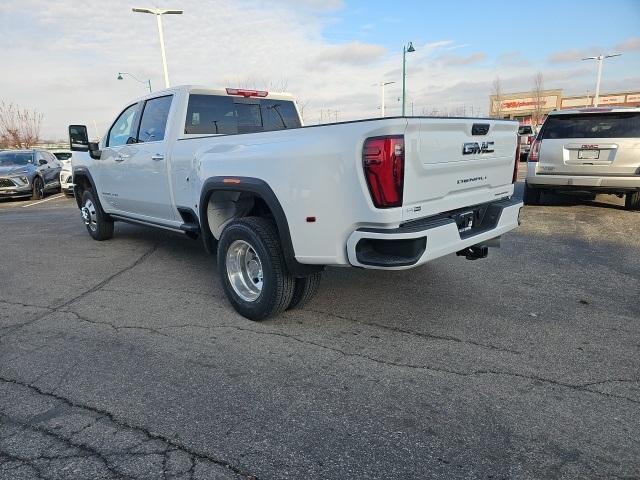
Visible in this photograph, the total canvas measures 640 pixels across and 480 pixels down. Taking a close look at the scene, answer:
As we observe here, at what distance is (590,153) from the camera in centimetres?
783

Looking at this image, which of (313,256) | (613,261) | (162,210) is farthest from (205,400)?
(613,261)

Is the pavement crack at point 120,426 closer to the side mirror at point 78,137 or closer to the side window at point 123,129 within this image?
the side window at point 123,129

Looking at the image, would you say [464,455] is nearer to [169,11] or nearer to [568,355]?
[568,355]

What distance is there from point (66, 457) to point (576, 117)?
345 inches

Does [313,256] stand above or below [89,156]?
below

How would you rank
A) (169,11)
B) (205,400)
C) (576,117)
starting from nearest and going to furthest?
(205,400), (576,117), (169,11)

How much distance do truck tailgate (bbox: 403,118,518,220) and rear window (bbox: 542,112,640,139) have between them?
15.5 feet

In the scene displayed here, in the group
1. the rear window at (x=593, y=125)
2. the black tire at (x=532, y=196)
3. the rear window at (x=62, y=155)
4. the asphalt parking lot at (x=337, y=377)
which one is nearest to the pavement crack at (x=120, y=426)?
the asphalt parking lot at (x=337, y=377)

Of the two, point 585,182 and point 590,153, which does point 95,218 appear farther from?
point 590,153

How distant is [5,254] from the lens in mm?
6883

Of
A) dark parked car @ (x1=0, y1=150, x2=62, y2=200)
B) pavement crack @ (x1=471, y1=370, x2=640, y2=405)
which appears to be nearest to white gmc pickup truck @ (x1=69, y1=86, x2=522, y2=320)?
pavement crack @ (x1=471, y1=370, x2=640, y2=405)

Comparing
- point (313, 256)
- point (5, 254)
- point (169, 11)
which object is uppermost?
point (169, 11)

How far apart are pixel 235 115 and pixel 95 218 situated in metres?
3.32

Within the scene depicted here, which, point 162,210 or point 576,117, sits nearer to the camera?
point 162,210
